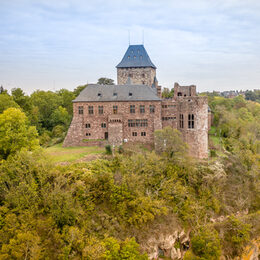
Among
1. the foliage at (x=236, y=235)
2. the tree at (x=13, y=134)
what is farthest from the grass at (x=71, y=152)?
the foliage at (x=236, y=235)

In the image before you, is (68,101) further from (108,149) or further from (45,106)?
(108,149)

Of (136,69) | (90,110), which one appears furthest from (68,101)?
(90,110)

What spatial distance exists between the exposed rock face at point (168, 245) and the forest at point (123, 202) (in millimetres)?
122

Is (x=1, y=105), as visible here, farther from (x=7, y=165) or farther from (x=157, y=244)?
(x=157, y=244)

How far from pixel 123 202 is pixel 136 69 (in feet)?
121

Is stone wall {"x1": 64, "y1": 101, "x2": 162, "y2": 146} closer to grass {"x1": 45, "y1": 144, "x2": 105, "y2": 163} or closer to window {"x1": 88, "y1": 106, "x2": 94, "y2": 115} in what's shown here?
window {"x1": 88, "y1": 106, "x2": 94, "y2": 115}

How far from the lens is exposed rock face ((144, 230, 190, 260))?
26481 millimetres

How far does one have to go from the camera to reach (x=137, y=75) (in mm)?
56594

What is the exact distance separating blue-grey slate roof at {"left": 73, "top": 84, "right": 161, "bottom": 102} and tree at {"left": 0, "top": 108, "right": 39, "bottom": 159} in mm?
11528

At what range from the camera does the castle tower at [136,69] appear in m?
56.2

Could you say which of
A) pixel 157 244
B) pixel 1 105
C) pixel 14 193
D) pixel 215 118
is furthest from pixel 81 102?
pixel 215 118

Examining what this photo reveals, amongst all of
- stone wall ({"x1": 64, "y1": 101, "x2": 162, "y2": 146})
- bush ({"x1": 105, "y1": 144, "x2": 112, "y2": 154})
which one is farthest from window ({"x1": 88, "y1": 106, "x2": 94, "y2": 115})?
bush ({"x1": 105, "y1": 144, "x2": 112, "y2": 154})

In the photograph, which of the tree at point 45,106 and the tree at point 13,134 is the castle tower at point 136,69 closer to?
the tree at point 45,106

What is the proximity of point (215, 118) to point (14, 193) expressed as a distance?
54.3 m
